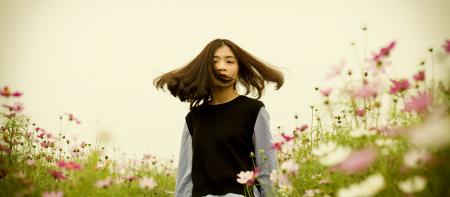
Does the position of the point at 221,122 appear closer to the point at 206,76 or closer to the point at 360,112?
the point at 206,76

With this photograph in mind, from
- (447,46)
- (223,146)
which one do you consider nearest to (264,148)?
(223,146)

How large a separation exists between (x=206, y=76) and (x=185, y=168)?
67 cm

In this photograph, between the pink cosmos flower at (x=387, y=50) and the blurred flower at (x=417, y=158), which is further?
the pink cosmos flower at (x=387, y=50)

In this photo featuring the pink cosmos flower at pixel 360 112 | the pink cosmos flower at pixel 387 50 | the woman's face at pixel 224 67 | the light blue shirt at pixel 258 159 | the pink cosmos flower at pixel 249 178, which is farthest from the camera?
the woman's face at pixel 224 67

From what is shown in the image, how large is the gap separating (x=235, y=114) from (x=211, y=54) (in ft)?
1.50

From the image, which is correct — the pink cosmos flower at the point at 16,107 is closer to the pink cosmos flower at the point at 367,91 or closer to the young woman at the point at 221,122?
the young woman at the point at 221,122

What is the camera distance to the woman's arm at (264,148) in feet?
8.80

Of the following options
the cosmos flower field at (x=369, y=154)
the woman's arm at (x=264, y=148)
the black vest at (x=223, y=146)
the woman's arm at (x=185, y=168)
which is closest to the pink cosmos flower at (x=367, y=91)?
the cosmos flower field at (x=369, y=154)

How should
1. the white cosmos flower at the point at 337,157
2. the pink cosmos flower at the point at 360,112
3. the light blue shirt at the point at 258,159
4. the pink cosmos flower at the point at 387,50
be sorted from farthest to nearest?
the light blue shirt at the point at 258,159 → the pink cosmos flower at the point at 360,112 → the pink cosmos flower at the point at 387,50 → the white cosmos flower at the point at 337,157

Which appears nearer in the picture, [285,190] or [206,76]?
[285,190]

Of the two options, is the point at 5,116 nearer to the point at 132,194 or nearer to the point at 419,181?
the point at 132,194

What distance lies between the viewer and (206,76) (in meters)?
2.92

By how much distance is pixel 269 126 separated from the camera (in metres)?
2.85

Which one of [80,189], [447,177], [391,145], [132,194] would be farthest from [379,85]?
[132,194]
